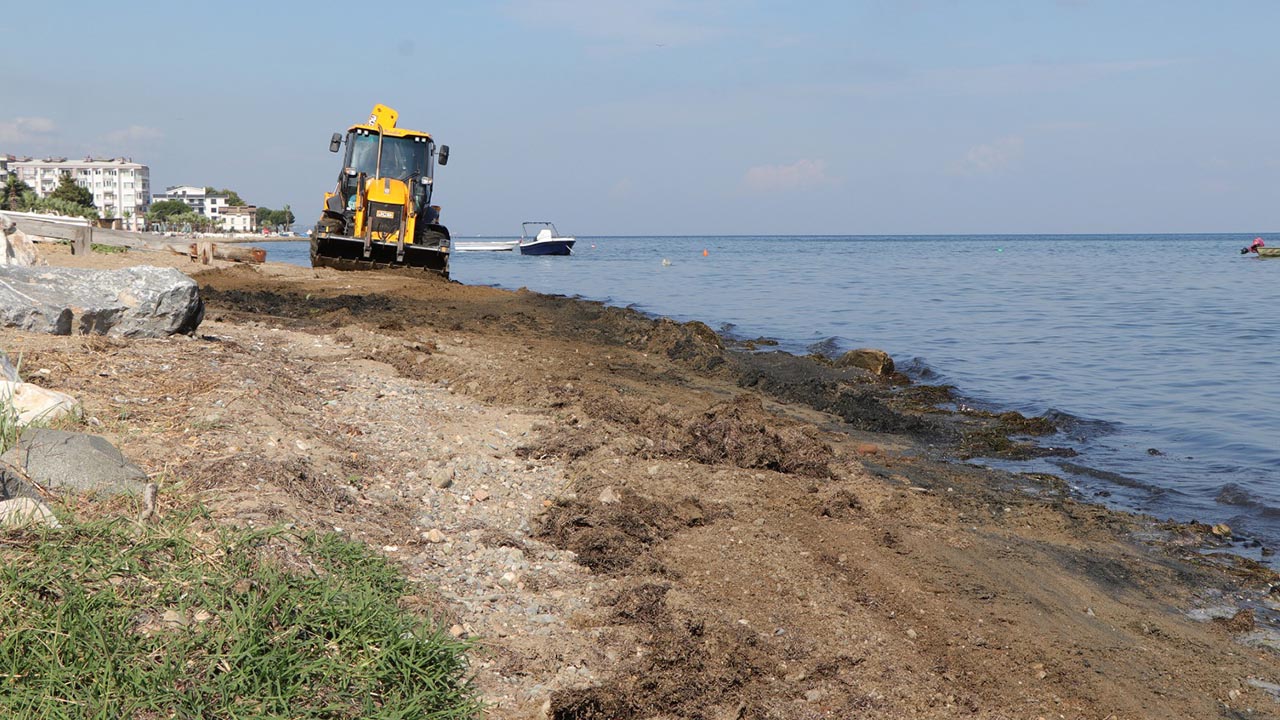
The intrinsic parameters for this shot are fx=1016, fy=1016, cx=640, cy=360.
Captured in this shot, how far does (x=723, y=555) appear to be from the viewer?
5449mm

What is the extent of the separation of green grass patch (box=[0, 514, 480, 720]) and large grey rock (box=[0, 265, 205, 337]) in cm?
418

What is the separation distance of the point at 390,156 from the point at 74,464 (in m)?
17.8

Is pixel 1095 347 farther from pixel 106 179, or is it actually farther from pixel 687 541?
pixel 106 179

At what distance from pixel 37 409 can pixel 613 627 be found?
3.08 meters

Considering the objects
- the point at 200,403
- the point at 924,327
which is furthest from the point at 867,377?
the point at 200,403

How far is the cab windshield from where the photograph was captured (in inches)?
832

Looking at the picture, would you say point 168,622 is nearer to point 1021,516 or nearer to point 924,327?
point 1021,516

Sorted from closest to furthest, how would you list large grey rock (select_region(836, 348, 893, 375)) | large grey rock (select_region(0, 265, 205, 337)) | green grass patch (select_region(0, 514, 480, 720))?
green grass patch (select_region(0, 514, 480, 720)) < large grey rock (select_region(0, 265, 205, 337)) < large grey rock (select_region(836, 348, 893, 375))

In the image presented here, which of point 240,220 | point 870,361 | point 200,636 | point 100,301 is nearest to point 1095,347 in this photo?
point 870,361

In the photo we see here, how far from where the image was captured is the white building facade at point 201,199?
17838 cm

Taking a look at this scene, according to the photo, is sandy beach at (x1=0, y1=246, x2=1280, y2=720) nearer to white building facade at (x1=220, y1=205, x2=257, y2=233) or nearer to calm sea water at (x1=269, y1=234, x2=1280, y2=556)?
calm sea water at (x1=269, y1=234, x2=1280, y2=556)

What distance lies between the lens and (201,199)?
7190 inches

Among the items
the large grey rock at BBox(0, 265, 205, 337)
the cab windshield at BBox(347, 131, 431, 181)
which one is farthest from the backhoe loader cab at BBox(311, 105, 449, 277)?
the large grey rock at BBox(0, 265, 205, 337)

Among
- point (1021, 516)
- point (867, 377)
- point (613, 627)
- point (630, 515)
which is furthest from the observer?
point (867, 377)
